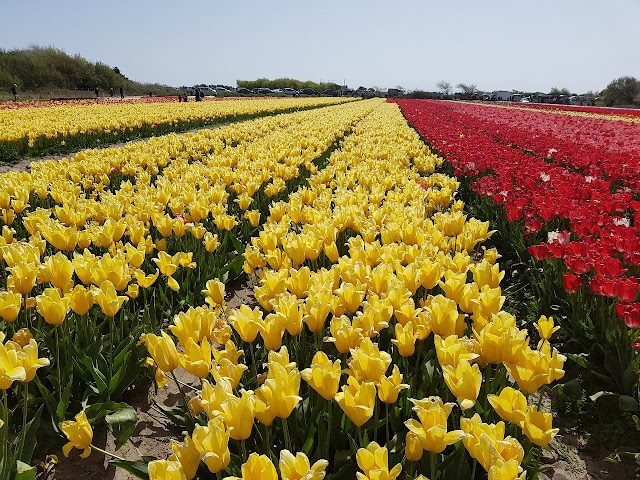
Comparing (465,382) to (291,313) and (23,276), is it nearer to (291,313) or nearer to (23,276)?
(291,313)

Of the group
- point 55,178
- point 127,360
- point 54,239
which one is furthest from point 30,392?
point 55,178

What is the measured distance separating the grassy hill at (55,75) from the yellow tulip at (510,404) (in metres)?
51.3

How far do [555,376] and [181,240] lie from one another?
130 inches

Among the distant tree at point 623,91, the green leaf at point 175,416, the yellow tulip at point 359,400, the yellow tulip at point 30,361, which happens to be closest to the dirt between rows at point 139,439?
the green leaf at point 175,416

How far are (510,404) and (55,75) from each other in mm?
64240

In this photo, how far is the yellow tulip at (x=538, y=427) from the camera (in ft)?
4.90

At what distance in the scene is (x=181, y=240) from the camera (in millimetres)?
4328

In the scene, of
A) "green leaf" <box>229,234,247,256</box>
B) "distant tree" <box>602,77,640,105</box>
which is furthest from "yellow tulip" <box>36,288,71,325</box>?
"distant tree" <box>602,77,640,105</box>

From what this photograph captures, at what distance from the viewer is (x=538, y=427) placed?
153cm

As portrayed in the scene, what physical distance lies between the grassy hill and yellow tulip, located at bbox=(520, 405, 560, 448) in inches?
2025

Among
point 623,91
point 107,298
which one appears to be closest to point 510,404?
point 107,298

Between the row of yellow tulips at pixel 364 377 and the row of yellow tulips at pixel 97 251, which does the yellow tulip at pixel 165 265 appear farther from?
the row of yellow tulips at pixel 364 377

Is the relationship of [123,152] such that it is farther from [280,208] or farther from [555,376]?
[555,376]

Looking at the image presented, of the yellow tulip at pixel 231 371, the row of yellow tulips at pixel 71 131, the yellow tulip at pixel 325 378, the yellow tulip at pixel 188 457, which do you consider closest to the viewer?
the yellow tulip at pixel 188 457
